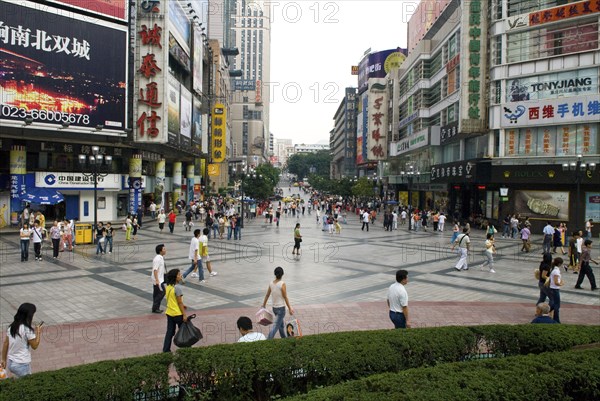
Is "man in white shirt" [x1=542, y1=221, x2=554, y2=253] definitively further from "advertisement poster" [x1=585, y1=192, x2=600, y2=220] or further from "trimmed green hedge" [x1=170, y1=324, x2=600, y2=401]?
"trimmed green hedge" [x1=170, y1=324, x2=600, y2=401]

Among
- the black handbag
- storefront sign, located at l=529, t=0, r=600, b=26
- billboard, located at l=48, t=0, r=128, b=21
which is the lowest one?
the black handbag

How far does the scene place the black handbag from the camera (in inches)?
263

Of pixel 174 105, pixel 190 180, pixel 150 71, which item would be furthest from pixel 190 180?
pixel 150 71

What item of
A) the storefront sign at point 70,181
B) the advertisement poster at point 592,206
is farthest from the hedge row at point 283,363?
the storefront sign at point 70,181

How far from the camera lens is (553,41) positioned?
31.8 metres

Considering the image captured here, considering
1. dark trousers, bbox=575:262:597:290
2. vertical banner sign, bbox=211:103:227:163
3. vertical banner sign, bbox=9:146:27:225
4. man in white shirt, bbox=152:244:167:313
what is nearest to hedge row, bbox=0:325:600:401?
man in white shirt, bbox=152:244:167:313

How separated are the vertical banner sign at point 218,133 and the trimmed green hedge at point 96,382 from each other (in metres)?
63.0

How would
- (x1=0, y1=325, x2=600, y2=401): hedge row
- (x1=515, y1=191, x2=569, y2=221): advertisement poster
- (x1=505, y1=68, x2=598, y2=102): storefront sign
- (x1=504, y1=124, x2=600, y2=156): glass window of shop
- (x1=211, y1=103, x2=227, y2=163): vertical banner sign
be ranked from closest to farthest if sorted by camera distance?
(x1=0, y1=325, x2=600, y2=401): hedge row
(x1=505, y1=68, x2=598, y2=102): storefront sign
(x1=504, y1=124, x2=600, y2=156): glass window of shop
(x1=515, y1=191, x2=569, y2=221): advertisement poster
(x1=211, y1=103, x2=227, y2=163): vertical banner sign

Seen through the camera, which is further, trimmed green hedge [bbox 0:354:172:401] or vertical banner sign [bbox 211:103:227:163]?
vertical banner sign [bbox 211:103:227:163]

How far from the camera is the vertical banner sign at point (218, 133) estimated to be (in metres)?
66.5

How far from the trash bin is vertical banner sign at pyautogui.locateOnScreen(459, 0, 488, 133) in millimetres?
26339

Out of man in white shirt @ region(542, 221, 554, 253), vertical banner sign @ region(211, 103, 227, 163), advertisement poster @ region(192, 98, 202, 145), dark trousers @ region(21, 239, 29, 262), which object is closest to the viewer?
dark trousers @ region(21, 239, 29, 262)

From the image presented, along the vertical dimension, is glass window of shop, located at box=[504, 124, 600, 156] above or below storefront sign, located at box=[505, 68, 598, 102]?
below

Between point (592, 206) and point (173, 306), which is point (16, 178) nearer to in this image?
point (173, 306)
